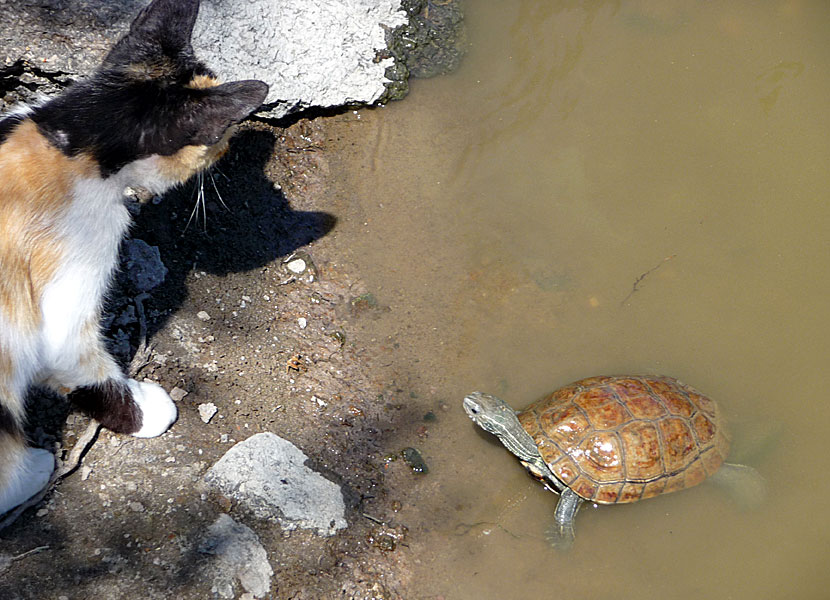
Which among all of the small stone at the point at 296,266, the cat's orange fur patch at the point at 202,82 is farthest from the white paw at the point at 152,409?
the cat's orange fur patch at the point at 202,82

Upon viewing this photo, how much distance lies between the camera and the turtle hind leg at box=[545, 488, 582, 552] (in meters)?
3.62

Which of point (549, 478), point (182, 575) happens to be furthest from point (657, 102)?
point (182, 575)

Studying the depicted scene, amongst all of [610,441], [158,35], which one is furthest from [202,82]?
[610,441]

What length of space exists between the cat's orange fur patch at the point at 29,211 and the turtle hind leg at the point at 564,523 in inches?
106

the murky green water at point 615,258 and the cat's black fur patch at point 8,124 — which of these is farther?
the murky green water at point 615,258

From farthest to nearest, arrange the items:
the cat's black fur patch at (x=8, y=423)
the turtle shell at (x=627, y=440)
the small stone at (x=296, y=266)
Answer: the small stone at (x=296, y=266), the turtle shell at (x=627, y=440), the cat's black fur patch at (x=8, y=423)

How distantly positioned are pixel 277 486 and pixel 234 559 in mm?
377

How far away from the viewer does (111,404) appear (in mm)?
3156

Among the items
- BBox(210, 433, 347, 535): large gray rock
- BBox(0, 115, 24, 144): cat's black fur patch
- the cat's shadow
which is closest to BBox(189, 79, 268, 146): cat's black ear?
BBox(0, 115, 24, 144): cat's black fur patch

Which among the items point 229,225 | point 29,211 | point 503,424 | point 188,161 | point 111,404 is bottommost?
point 503,424

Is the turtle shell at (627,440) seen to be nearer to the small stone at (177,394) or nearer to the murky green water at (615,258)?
the murky green water at (615,258)

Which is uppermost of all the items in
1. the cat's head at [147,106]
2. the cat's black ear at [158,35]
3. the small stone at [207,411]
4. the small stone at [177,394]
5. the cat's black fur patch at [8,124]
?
the cat's black ear at [158,35]

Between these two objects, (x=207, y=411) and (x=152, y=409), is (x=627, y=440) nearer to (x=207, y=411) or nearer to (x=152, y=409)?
(x=207, y=411)

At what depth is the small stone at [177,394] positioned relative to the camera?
3496 millimetres
